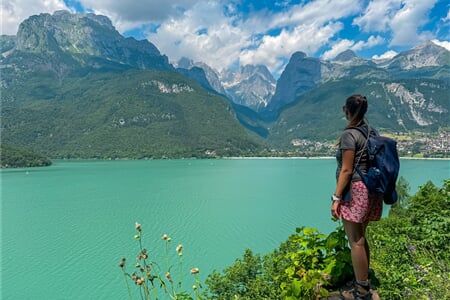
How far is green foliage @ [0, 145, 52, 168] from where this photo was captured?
339 feet

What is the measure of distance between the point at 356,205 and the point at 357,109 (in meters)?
0.85

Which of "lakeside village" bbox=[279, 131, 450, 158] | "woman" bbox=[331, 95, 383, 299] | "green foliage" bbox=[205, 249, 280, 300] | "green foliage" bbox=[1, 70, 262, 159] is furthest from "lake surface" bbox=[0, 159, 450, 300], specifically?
"green foliage" bbox=[1, 70, 262, 159]

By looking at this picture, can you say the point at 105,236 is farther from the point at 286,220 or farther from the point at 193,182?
the point at 193,182

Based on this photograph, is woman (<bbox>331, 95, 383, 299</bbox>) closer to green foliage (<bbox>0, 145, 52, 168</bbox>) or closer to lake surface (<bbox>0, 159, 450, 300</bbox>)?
lake surface (<bbox>0, 159, 450, 300</bbox>)

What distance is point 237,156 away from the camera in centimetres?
16400

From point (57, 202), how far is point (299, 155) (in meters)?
134

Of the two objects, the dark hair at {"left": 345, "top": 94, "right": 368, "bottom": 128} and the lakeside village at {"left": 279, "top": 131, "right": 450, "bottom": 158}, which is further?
the lakeside village at {"left": 279, "top": 131, "right": 450, "bottom": 158}

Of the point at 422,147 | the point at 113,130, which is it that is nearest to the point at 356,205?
the point at 422,147

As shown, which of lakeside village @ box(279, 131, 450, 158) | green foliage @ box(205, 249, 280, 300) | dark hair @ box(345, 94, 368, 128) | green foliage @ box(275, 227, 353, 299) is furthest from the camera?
lakeside village @ box(279, 131, 450, 158)

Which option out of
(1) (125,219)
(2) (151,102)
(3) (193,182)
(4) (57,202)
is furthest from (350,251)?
(2) (151,102)

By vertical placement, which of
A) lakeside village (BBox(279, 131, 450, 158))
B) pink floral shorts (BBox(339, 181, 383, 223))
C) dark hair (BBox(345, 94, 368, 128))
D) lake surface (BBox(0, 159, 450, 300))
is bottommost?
lake surface (BBox(0, 159, 450, 300))

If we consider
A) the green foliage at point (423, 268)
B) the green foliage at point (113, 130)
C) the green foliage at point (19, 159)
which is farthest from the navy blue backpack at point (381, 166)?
the green foliage at point (113, 130)

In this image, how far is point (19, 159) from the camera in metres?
106

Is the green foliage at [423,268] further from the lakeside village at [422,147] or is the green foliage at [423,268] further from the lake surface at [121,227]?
the lakeside village at [422,147]
